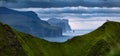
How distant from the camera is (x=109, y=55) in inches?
381

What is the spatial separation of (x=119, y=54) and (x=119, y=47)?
235 mm

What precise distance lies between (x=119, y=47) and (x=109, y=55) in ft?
1.26

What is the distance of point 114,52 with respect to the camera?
9.55 m

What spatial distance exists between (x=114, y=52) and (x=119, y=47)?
32cm

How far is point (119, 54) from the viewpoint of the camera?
9.65 m

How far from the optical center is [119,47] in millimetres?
9789

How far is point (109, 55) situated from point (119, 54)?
0.28m

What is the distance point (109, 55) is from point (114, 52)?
7.7 inches
